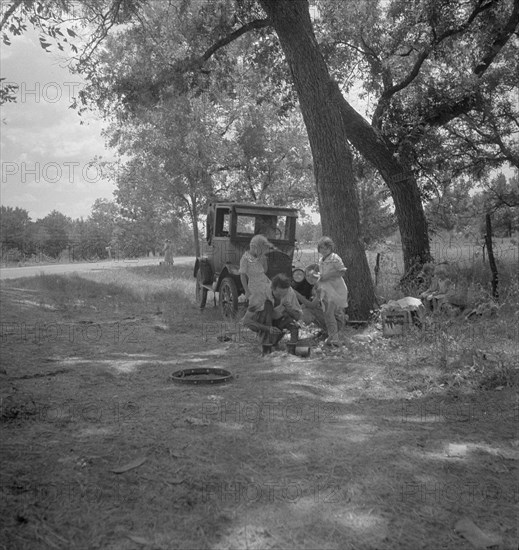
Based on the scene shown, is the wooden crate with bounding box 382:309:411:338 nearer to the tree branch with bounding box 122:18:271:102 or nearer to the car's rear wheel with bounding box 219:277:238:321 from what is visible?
the car's rear wheel with bounding box 219:277:238:321

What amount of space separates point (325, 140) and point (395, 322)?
3.91 metres

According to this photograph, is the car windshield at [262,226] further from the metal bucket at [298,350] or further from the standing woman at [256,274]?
the metal bucket at [298,350]

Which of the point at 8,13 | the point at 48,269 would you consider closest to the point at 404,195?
the point at 8,13

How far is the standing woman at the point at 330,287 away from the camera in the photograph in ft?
27.2

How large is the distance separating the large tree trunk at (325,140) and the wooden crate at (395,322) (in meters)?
1.78

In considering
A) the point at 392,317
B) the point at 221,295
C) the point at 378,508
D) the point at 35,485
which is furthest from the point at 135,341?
the point at 378,508

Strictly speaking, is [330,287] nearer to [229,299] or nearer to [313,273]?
[313,273]

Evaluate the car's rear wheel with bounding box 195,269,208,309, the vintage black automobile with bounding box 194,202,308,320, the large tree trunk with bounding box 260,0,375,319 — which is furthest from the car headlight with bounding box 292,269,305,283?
the car's rear wheel with bounding box 195,269,208,309

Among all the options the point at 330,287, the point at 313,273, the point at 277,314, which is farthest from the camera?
the point at 313,273

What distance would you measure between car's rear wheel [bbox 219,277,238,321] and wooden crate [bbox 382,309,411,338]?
11.8 ft

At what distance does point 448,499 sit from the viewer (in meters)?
3.37

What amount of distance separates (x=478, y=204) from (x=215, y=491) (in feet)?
68.7

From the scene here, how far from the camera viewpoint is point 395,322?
8.44m

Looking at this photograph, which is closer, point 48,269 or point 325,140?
point 325,140
